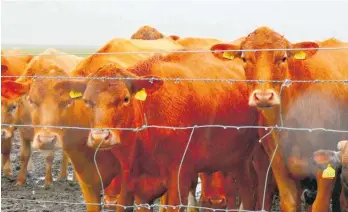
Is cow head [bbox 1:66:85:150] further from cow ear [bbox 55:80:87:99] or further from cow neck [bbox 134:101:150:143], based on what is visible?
cow neck [bbox 134:101:150:143]

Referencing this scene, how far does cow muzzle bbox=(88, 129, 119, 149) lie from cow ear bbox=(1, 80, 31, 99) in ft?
5.41

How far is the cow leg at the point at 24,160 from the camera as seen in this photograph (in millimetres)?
10086

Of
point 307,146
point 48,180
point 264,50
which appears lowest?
point 48,180

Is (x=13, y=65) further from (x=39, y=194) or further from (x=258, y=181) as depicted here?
(x=258, y=181)

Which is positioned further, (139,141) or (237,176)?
(237,176)

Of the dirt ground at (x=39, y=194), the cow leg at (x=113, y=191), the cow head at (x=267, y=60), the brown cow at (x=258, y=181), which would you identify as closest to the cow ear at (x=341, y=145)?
the cow head at (x=267, y=60)

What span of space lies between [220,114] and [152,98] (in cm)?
77

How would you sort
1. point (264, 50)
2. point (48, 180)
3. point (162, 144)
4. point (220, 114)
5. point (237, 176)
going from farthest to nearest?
point (48, 180), point (237, 176), point (220, 114), point (162, 144), point (264, 50)

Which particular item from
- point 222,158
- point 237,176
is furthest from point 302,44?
point 237,176

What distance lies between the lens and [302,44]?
6109 millimetres

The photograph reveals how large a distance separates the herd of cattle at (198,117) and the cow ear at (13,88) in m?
0.01

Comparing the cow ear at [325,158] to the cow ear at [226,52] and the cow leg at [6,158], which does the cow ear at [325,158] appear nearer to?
the cow ear at [226,52]

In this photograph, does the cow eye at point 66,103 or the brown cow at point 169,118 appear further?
the cow eye at point 66,103

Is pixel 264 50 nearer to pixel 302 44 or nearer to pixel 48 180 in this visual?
pixel 302 44
